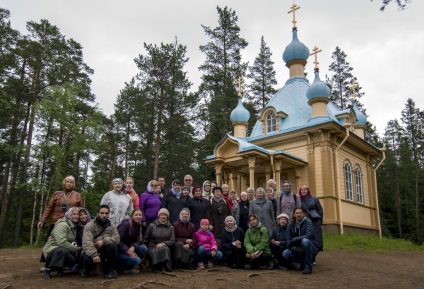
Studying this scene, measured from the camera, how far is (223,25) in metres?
28.8

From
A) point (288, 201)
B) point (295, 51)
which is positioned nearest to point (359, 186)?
point (295, 51)

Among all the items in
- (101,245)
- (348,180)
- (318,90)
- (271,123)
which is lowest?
(101,245)

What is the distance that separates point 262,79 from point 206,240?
25.5 metres

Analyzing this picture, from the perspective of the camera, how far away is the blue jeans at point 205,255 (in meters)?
6.41

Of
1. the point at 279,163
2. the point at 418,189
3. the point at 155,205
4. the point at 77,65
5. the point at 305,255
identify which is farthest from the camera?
the point at 418,189

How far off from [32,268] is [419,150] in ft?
115

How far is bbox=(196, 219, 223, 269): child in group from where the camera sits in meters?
6.43

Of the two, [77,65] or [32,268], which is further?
[77,65]

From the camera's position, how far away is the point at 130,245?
589 cm

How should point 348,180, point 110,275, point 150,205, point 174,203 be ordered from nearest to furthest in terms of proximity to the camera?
point 110,275 < point 150,205 < point 174,203 < point 348,180

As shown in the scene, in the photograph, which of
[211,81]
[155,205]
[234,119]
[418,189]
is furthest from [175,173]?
[418,189]

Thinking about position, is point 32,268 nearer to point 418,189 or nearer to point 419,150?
point 418,189

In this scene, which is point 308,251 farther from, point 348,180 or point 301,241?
point 348,180

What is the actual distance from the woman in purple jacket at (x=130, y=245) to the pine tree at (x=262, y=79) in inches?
954
